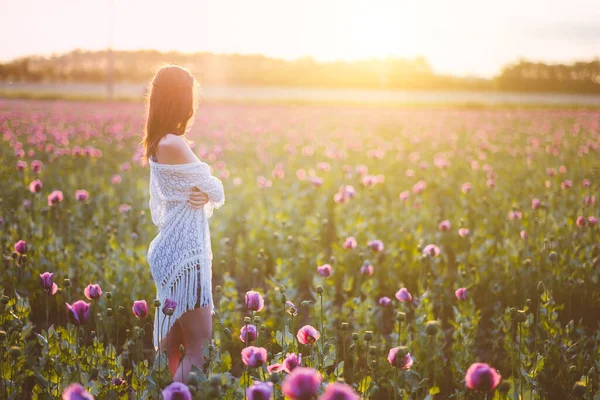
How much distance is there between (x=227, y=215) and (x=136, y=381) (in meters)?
3.61

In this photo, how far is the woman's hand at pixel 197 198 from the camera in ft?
9.03

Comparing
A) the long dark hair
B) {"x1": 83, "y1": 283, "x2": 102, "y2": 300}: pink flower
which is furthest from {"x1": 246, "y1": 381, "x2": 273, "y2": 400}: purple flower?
the long dark hair

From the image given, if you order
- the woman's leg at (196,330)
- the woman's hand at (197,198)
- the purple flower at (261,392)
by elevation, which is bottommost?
the woman's leg at (196,330)

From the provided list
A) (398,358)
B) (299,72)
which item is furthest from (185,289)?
(299,72)

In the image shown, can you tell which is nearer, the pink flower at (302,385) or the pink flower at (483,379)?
the pink flower at (302,385)

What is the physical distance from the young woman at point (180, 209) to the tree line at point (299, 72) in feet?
142

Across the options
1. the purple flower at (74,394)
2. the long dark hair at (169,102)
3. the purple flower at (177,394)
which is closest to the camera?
the purple flower at (74,394)

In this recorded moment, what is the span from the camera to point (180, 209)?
2.79m

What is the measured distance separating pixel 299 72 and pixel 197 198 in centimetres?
5296

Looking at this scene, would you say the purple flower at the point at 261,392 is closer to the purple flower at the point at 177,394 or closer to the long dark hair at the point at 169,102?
the purple flower at the point at 177,394

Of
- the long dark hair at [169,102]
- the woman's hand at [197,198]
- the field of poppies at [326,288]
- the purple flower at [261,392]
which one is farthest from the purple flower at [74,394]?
the long dark hair at [169,102]

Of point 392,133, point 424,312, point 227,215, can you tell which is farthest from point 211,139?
point 424,312

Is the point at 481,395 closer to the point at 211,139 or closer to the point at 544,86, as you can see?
the point at 211,139

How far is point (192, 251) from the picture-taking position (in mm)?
2764
